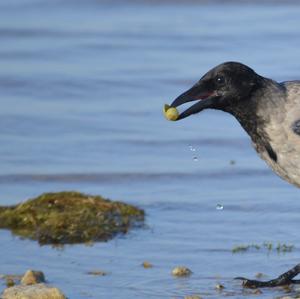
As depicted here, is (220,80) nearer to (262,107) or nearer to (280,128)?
(262,107)

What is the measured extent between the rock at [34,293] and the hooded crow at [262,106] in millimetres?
1151

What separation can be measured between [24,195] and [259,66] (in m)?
3.74

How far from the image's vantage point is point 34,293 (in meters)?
7.68

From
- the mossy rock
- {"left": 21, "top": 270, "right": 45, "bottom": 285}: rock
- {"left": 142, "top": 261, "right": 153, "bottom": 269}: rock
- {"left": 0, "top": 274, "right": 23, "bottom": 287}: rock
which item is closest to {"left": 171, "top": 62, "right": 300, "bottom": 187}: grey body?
{"left": 142, "top": 261, "right": 153, "bottom": 269}: rock

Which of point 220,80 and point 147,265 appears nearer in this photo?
point 220,80

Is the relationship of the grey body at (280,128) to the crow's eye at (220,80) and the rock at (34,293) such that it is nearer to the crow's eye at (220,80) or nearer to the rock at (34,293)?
the crow's eye at (220,80)

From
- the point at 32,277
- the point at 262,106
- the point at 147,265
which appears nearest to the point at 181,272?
the point at 147,265

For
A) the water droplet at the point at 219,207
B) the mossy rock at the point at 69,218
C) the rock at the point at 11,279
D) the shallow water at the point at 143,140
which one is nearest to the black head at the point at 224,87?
the shallow water at the point at 143,140

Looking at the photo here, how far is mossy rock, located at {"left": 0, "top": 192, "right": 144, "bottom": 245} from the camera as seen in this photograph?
9445 millimetres

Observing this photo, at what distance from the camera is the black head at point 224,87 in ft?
26.8

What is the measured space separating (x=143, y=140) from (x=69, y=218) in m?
2.25

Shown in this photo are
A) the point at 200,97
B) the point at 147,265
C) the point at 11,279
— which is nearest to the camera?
the point at 200,97

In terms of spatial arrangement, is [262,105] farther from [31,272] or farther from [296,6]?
[296,6]

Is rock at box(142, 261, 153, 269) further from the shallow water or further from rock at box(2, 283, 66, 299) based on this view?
rock at box(2, 283, 66, 299)
